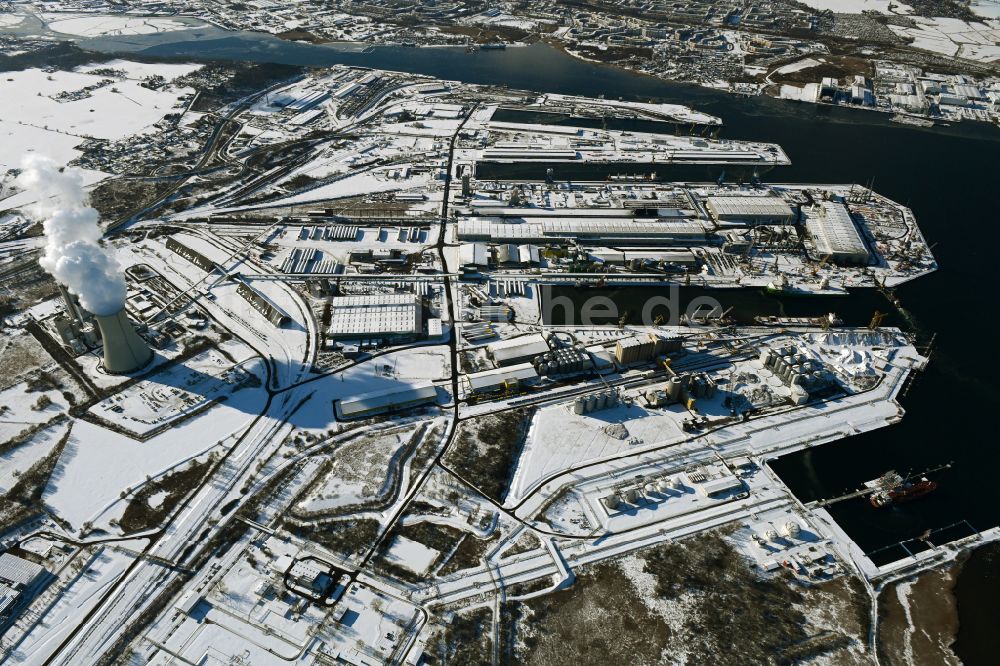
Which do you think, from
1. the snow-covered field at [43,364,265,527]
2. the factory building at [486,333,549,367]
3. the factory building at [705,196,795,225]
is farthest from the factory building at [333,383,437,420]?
the factory building at [705,196,795,225]

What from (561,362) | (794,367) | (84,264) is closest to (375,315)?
(561,362)

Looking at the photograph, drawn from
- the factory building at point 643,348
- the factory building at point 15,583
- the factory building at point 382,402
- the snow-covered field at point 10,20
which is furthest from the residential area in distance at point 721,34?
the factory building at point 15,583

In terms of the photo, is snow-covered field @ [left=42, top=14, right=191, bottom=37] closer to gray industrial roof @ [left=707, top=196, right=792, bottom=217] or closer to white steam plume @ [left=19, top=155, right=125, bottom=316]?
white steam plume @ [left=19, top=155, right=125, bottom=316]

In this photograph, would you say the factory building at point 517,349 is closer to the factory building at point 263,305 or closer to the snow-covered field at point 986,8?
the factory building at point 263,305

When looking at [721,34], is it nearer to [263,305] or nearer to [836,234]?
[836,234]

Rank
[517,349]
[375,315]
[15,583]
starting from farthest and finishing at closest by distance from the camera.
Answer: [375,315] < [517,349] < [15,583]

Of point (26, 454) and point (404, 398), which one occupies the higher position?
point (404, 398)
